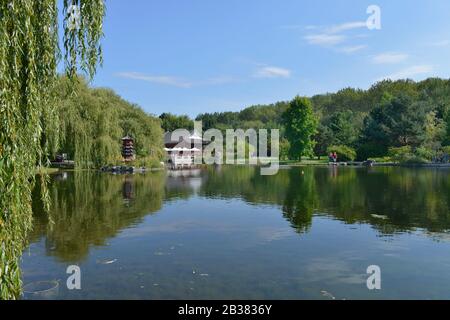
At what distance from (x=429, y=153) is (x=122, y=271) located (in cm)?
4667

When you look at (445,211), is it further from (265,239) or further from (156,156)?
(156,156)

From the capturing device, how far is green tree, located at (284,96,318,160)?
55.3 m

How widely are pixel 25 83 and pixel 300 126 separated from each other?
2038 inches

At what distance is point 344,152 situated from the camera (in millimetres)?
54250

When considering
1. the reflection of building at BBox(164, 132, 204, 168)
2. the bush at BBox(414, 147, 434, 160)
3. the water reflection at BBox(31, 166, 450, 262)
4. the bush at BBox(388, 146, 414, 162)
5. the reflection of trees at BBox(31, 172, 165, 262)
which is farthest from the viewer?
the reflection of building at BBox(164, 132, 204, 168)

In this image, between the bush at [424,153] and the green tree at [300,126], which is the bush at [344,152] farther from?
the bush at [424,153]

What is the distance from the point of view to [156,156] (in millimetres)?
42281

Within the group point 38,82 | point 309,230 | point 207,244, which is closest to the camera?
point 38,82

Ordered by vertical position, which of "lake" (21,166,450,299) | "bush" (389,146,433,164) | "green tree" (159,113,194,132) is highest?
"green tree" (159,113,194,132)

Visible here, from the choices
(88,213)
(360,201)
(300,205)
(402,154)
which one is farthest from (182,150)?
(88,213)

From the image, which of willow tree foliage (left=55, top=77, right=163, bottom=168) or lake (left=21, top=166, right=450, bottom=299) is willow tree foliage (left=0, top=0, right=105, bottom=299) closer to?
lake (left=21, top=166, right=450, bottom=299)

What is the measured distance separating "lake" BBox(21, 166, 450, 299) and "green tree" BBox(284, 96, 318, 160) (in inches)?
1436

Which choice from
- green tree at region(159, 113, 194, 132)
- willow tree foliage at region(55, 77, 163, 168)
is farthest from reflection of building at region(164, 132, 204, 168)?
willow tree foliage at region(55, 77, 163, 168)
